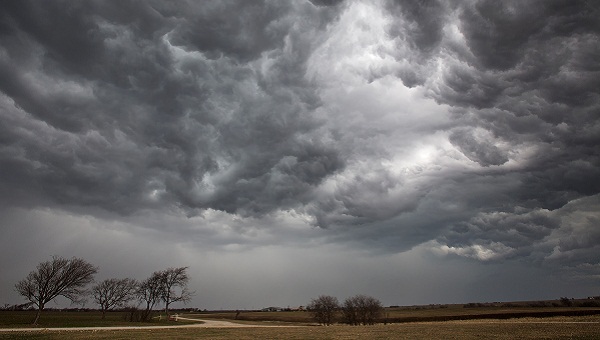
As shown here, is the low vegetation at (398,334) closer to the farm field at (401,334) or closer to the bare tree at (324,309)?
the farm field at (401,334)

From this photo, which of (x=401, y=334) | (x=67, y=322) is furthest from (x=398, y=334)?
(x=67, y=322)

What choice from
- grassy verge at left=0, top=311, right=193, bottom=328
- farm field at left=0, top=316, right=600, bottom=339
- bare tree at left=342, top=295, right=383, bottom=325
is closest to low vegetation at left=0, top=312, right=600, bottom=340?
farm field at left=0, top=316, right=600, bottom=339

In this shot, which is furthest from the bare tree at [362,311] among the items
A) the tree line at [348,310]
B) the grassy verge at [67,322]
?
the grassy verge at [67,322]

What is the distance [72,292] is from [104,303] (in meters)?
40.3

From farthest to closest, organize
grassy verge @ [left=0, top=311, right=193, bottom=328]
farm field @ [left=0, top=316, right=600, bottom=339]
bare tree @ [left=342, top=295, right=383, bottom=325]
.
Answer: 1. bare tree @ [left=342, top=295, right=383, bottom=325]
2. grassy verge @ [left=0, top=311, right=193, bottom=328]
3. farm field @ [left=0, top=316, right=600, bottom=339]

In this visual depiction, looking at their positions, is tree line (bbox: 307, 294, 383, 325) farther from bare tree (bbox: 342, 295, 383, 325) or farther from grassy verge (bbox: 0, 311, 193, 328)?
grassy verge (bbox: 0, 311, 193, 328)

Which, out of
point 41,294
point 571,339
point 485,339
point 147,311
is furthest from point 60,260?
point 571,339

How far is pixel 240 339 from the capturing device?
30.4 m

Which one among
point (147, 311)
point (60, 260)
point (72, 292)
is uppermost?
point (60, 260)

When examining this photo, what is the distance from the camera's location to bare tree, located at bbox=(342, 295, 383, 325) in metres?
101

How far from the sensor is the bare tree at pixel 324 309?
105 m

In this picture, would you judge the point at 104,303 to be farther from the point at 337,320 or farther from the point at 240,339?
the point at 240,339

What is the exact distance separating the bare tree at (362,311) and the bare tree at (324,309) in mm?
3379

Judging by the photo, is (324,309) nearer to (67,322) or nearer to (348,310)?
(348,310)
